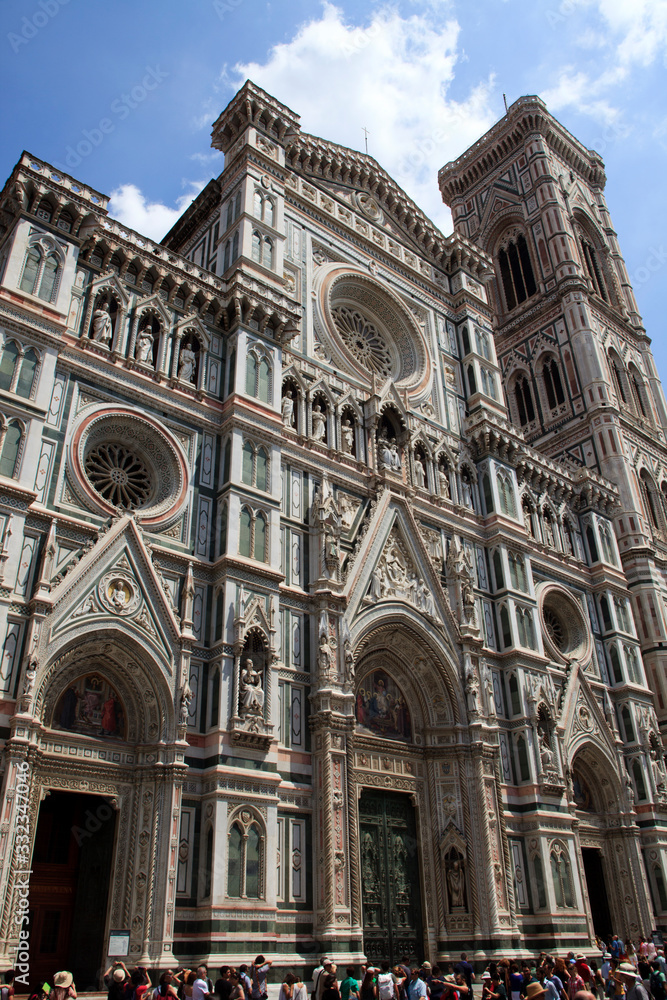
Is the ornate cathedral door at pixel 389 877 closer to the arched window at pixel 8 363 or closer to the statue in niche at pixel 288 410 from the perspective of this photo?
the statue in niche at pixel 288 410

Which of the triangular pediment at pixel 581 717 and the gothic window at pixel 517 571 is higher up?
the gothic window at pixel 517 571

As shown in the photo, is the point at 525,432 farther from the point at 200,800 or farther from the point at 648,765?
the point at 200,800

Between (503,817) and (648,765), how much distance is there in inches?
319

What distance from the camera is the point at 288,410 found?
21.5 metres

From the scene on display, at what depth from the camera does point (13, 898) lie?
40.7 feet

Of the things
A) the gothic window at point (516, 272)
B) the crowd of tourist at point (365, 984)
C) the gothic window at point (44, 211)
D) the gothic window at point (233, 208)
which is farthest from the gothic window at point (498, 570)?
the gothic window at point (516, 272)

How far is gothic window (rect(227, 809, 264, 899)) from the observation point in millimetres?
14852

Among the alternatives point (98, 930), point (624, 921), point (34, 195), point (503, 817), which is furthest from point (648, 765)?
point (34, 195)

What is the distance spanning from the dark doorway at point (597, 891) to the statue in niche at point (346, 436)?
44.0ft

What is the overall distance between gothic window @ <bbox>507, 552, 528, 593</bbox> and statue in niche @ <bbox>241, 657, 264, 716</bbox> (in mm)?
10632

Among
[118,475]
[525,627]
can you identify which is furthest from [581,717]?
[118,475]

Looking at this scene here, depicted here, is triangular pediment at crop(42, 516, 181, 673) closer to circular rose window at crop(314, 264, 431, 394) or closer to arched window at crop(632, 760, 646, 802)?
circular rose window at crop(314, 264, 431, 394)

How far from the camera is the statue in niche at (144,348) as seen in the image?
18.7 m

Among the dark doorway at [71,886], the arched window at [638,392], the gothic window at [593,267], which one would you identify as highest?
the gothic window at [593,267]
